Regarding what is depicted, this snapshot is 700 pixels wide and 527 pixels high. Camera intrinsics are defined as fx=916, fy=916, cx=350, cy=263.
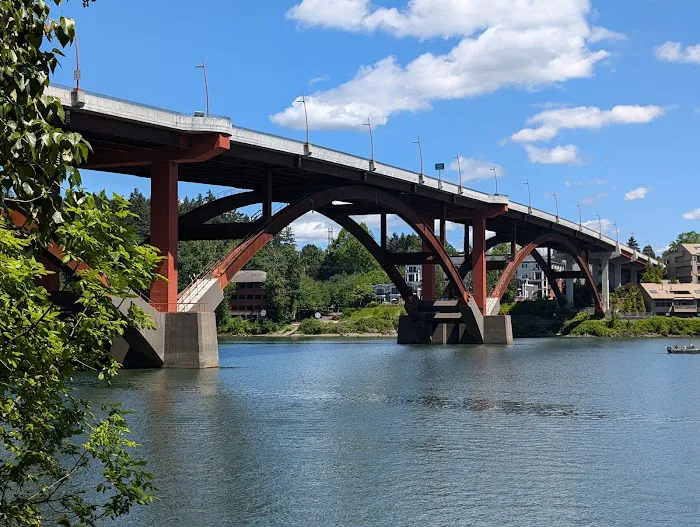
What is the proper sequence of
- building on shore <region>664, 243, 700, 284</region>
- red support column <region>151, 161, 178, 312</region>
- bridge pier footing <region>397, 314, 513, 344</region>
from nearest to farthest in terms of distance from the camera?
red support column <region>151, 161, 178, 312</region> < bridge pier footing <region>397, 314, 513, 344</region> < building on shore <region>664, 243, 700, 284</region>

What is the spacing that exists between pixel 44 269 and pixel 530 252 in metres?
112

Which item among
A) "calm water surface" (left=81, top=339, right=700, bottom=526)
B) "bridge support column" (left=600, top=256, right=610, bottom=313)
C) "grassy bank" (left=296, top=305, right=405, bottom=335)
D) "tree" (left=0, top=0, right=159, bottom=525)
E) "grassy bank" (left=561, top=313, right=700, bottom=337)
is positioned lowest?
"calm water surface" (left=81, top=339, right=700, bottom=526)

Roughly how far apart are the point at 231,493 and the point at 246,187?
56.6 metres

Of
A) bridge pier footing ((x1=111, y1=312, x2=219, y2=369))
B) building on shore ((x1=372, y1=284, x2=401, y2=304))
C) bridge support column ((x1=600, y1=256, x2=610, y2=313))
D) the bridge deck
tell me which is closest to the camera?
the bridge deck

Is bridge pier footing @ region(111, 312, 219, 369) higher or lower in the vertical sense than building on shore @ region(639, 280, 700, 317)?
lower

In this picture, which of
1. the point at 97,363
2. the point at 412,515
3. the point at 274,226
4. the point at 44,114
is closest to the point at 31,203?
the point at 44,114

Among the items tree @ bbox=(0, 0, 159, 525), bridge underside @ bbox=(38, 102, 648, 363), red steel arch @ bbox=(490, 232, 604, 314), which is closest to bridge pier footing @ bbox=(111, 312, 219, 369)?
bridge underside @ bbox=(38, 102, 648, 363)

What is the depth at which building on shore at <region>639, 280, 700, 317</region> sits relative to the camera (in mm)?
151500

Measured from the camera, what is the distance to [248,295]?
529 feet

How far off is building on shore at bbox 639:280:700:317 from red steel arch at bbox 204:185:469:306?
68360mm

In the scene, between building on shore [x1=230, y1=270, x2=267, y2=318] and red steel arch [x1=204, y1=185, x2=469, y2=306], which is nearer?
red steel arch [x1=204, y1=185, x2=469, y2=306]

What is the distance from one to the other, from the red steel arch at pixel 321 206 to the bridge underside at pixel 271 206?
3.6 inches

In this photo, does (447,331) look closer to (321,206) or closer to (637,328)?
(321,206)

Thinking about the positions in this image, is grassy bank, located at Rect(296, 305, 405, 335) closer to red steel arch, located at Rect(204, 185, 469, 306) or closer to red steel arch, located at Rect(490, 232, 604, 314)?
red steel arch, located at Rect(490, 232, 604, 314)
